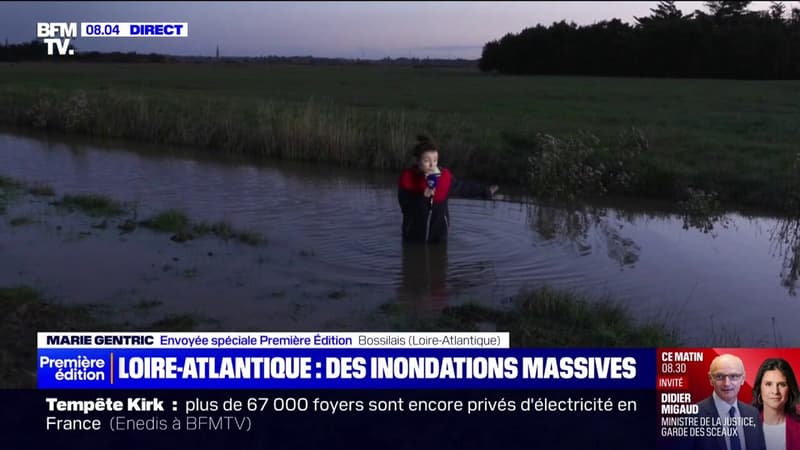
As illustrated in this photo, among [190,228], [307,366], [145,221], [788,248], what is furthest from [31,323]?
[788,248]

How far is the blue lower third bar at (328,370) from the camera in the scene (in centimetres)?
520

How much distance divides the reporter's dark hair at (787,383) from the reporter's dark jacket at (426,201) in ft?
15.4

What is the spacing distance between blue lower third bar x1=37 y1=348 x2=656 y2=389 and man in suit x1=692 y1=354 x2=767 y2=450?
1.49 feet

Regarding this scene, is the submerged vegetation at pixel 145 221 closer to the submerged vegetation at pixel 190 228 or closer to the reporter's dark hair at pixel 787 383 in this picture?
the submerged vegetation at pixel 190 228

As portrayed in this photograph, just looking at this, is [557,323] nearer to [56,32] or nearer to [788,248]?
[788,248]

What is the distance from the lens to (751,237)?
454 inches

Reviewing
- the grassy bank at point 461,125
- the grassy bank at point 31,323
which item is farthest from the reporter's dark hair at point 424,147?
the grassy bank at point 461,125

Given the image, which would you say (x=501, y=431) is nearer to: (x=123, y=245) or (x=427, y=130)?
(x=123, y=245)

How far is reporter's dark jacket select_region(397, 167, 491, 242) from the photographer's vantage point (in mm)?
9248

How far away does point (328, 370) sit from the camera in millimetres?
5352

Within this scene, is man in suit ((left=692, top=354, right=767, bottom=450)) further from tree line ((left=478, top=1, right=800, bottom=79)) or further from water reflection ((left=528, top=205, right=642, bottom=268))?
tree line ((left=478, top=1, right=800, bottom=79))

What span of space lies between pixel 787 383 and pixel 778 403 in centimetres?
16

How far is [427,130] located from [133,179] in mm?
7102

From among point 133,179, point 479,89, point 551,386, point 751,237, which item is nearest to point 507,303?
point 551,386
